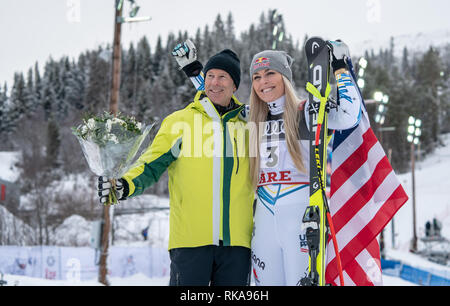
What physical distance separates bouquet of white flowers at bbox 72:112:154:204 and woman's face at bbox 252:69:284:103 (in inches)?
41.3

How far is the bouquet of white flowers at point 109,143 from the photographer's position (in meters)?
2.37

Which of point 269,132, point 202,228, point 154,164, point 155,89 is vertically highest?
point 155,89

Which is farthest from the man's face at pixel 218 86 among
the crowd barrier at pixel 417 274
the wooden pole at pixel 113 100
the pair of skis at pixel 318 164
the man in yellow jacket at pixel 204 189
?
the crowd barrier at pixel 417 274

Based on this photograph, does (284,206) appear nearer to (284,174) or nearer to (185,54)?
(284,174)

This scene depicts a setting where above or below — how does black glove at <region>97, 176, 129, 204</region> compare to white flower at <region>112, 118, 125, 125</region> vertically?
below

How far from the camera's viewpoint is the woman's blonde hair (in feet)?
9.09

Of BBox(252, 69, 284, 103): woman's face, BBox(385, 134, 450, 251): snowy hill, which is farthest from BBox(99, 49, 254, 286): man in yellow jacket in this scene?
BBox(385, 134, 450, 251): snowy hill

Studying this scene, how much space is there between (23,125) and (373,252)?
35.3m

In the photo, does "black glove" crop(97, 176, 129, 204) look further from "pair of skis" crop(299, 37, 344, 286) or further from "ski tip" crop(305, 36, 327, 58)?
"ski tip" crop(305, 36, 327, 58)

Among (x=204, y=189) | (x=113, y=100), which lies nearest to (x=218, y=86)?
(x=204, y=189)
